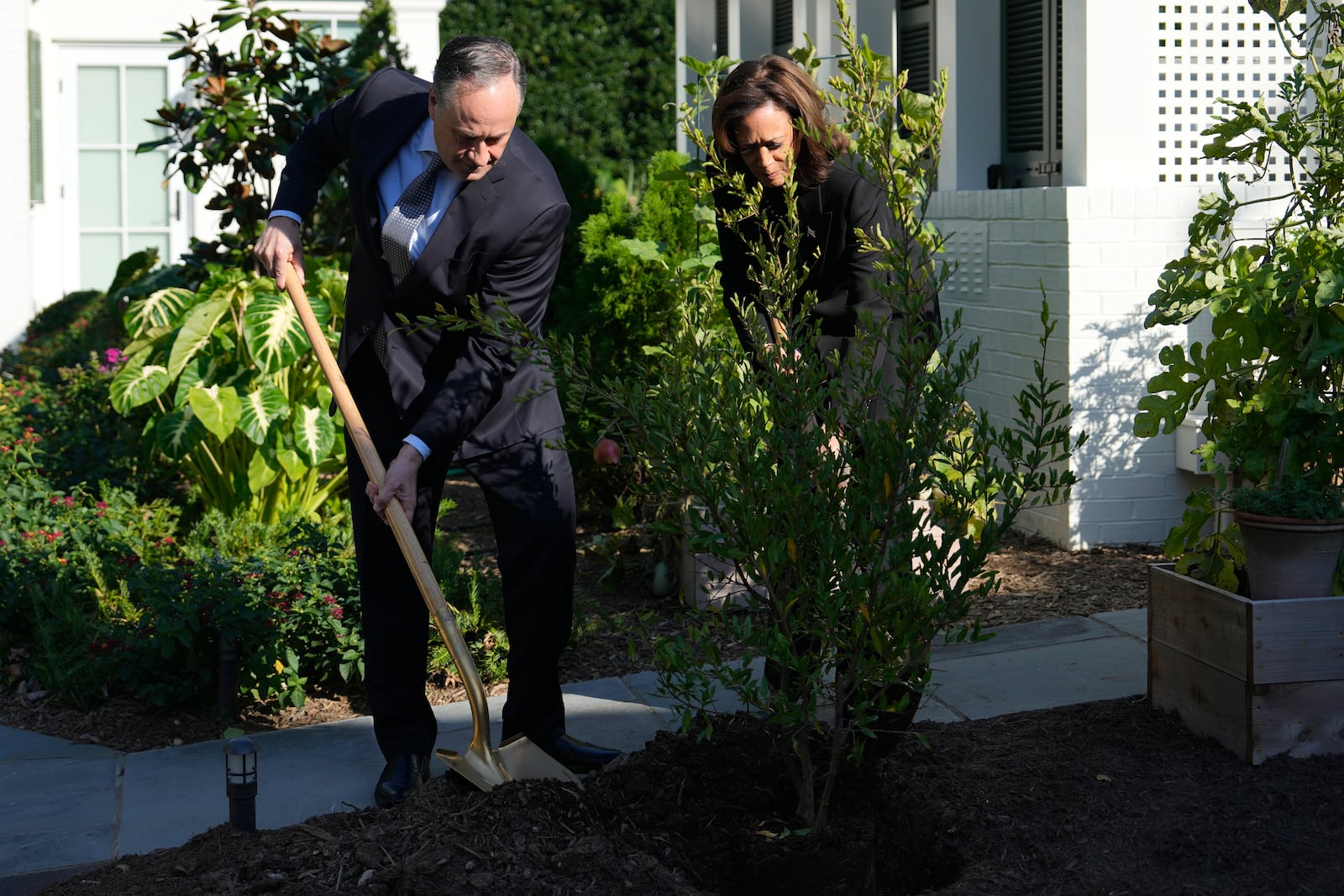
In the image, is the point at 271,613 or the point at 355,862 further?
the point at 271,613

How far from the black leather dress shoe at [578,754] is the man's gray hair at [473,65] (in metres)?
1.68

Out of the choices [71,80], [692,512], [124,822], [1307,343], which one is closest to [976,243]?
[1307,343]

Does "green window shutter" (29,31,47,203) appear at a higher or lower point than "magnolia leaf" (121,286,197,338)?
higher

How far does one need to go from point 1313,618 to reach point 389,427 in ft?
7.79

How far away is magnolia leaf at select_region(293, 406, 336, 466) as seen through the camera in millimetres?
5328

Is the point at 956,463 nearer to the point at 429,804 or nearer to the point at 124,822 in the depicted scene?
the point at 429,804

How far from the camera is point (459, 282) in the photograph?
336 cm

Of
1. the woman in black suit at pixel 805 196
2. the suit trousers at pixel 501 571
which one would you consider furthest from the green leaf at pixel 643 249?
the suit trousers at pixel 501 571

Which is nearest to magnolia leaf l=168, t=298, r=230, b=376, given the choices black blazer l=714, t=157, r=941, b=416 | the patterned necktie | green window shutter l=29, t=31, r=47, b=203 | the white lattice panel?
the patterned necktie

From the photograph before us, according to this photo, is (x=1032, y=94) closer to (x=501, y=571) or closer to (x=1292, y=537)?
(x=1292, y=537)

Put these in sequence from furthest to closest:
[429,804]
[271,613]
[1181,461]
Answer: [1181,461], [271,613], [429,804]

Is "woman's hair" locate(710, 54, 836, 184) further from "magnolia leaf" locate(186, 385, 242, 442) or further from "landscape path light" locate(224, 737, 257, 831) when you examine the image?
"magnolia leaf" locate(186, 385, 242, 442)

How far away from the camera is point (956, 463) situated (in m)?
2.75

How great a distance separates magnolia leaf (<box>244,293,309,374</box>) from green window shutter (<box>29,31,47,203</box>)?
6.80 metres
